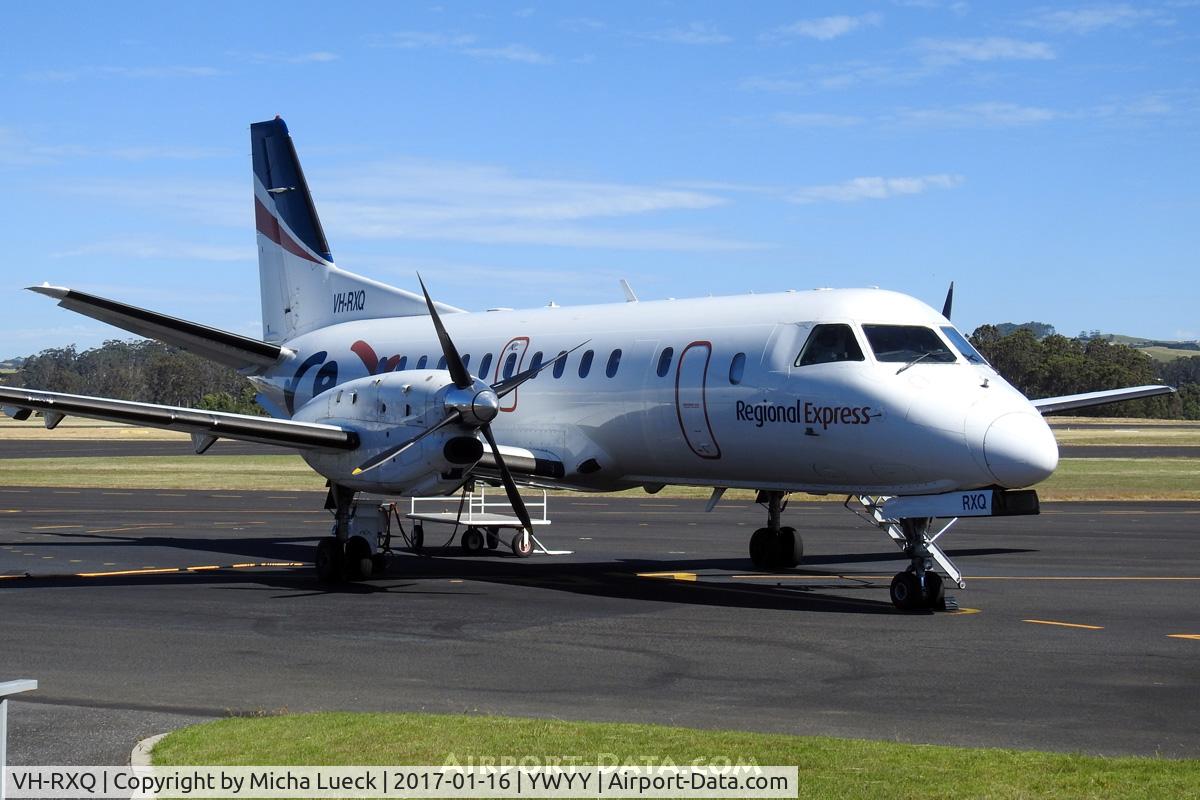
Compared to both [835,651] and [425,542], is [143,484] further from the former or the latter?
[835,651]

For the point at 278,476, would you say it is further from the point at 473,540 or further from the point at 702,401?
the point at 702,401

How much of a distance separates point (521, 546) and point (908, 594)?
9.00m

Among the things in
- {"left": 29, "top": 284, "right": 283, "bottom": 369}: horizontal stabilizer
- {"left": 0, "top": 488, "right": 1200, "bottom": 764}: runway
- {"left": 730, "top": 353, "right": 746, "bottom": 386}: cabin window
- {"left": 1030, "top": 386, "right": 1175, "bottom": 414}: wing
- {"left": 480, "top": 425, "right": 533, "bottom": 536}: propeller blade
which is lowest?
{"left": 0, "top": 488, "right": 1200, "bottom": 764}: runway

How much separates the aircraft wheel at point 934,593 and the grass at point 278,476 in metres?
20.6

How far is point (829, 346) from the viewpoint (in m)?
17.0

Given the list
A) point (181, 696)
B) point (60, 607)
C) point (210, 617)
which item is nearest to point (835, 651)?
point (181, 696)

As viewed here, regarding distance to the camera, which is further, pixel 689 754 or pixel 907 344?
pixel 907 344

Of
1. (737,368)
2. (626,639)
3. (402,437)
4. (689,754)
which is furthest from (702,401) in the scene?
(689,754)

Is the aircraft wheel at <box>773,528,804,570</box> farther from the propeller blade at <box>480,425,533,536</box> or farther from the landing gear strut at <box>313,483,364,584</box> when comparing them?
the landing gear strut at <box>313,483,364,584</box>

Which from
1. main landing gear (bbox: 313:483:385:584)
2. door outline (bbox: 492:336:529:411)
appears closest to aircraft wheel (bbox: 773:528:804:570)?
door outline (bbox: 492:336:529:411)

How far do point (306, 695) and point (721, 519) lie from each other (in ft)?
67.4

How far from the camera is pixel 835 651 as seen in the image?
13023 millimetres

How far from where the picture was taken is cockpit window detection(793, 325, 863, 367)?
16766mm
